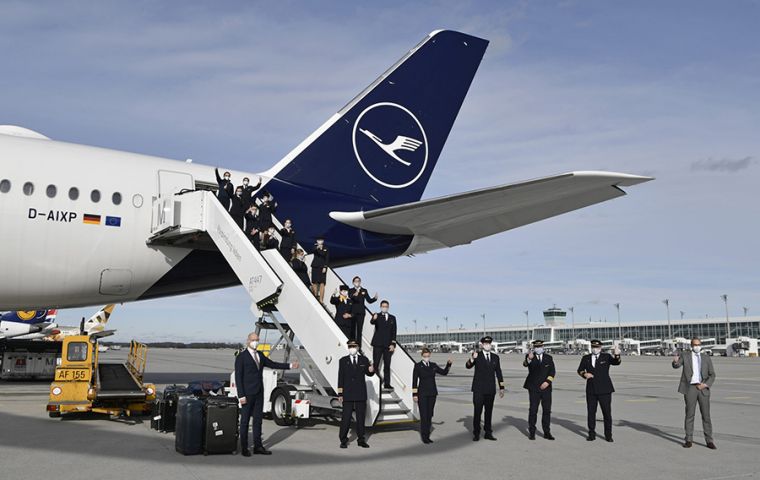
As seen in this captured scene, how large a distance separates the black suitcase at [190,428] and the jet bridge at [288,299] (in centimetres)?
302

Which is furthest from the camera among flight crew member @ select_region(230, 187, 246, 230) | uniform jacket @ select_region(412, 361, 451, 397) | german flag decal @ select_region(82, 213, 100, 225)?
flight crew member @ select_region(230, 187, 246, 230)

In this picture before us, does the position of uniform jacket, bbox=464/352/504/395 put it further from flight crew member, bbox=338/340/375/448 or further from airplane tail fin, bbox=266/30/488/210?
airplane tail fin, bbox=266/30/488/210

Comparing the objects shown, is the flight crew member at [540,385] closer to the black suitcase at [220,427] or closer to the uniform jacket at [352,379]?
the uniform jacket at [352,379]

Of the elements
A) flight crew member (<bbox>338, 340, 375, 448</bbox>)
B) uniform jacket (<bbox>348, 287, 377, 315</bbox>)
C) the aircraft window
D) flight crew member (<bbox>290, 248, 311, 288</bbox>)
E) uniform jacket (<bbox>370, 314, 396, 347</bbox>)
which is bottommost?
flight crew member (<bbox>338, 340, 375, 448</bbox>)

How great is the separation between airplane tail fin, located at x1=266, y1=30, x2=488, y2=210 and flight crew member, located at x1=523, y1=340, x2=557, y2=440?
7993 millimetres

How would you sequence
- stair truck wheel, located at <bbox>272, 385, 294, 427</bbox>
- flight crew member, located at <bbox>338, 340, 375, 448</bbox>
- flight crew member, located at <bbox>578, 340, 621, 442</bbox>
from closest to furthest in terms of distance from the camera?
flight crew member, located at <bbox>338, 340, 375, 448</bbox> → flight crew member, located at <bbox>578, 340, 621, 442</bbox> → stair truck wheel, located at <bbox>272, 385, 294, 427</bbox>

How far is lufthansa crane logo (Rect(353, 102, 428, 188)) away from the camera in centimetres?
2022

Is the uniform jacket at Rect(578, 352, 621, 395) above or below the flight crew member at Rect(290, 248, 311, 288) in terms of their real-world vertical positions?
below

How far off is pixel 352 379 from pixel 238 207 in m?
6.51

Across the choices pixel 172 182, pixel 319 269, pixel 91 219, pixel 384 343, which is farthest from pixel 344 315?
pixel 91 219

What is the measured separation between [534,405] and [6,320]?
49254mm

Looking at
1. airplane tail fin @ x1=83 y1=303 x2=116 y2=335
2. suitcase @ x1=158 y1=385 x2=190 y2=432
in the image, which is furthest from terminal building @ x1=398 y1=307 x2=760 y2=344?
suitcase @ x1=158 y1=385 x2=190 y2=432

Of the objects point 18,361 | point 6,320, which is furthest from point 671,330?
point 18,361

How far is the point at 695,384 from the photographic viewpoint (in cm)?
1209
